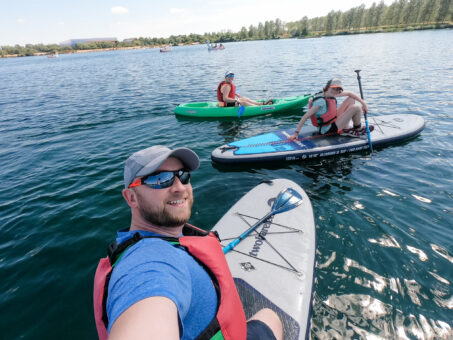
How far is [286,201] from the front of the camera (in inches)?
169

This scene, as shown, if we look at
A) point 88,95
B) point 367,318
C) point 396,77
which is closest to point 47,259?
point 367,318

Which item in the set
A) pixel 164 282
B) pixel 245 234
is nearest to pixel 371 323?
pixel 245 234

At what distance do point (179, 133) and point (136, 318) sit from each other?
8616 millimetres

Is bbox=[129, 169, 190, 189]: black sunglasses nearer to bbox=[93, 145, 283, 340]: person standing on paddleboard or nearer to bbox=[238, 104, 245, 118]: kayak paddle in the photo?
bbox=[93, 145, 283, 340]: person standing on paddleboard

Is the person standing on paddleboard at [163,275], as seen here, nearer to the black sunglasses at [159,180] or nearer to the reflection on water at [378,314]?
the black sunglasses at [159,180]

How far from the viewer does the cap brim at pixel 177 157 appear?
162 cm

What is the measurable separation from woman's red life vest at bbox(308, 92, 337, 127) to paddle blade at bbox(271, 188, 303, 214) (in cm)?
348

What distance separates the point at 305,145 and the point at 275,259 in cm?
434

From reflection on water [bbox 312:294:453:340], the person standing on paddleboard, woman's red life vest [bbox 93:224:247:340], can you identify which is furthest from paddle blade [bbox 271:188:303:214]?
woman's red life vest [bbox 93:224:247:340]

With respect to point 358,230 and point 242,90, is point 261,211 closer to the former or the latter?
point 358,230

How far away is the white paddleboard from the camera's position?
2.52 m

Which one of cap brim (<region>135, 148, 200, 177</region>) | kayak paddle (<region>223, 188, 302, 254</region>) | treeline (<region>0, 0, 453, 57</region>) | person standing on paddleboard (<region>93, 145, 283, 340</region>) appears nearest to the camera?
person standing on paddleboard (<region>93, 145, 283, 340</region>)

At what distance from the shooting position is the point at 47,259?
3.99m

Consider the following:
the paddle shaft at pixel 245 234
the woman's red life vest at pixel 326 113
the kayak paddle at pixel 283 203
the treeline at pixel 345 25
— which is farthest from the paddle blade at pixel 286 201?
the treeline at pixel 345 25
